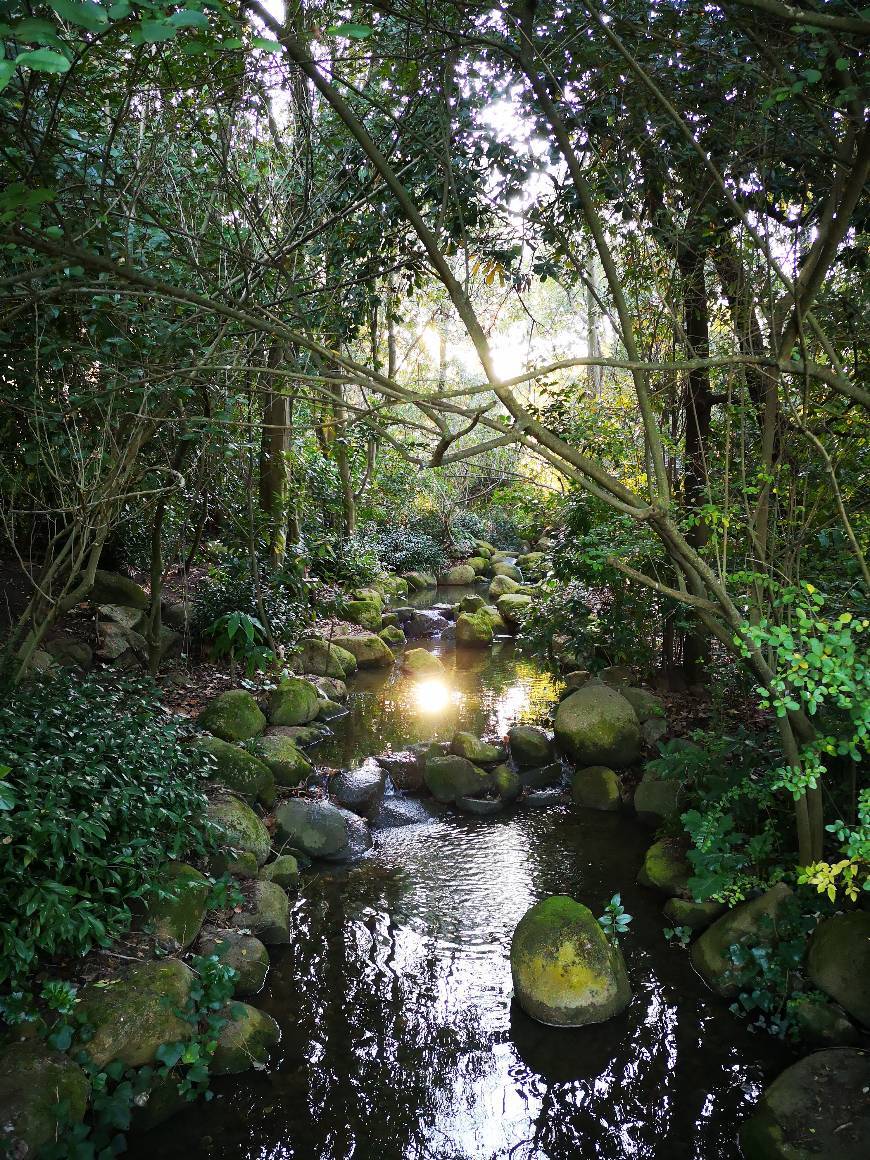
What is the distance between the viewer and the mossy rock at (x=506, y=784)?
7.47 m

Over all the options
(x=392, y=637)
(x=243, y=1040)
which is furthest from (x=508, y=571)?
(x=243, y=1040)

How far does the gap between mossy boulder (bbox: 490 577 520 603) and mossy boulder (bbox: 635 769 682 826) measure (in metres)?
10.4

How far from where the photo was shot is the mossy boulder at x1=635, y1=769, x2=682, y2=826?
→ 6684mm

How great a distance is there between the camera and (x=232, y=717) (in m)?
7.44

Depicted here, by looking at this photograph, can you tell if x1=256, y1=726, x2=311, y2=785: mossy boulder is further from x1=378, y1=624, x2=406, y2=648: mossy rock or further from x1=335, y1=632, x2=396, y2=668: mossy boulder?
x1=378, y1=624, x2=406, y2=648: mossy rock

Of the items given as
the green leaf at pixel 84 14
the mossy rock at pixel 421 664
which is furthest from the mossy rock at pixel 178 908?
the mossy rock at pixel 421 664

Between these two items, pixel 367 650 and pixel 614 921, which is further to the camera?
pixel 367 650

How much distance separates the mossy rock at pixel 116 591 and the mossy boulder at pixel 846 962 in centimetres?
775

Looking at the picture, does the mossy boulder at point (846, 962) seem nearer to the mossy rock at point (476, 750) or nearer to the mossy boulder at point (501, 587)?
the mossy rock at point (476, 750)

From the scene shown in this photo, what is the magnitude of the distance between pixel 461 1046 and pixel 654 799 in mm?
3191

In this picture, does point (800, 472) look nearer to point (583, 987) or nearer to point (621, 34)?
point (621, 34)

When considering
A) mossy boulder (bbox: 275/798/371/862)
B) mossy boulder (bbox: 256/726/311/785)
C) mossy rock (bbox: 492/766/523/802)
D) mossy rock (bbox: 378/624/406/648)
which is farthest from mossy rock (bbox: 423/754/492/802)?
mossy rock (bbox: 378/624/406/648)

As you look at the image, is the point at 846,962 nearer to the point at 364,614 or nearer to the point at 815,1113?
the point at 815,1113

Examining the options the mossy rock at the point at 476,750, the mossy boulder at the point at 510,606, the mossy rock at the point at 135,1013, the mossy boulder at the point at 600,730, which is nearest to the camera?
the mossy rock at the point at 135,1013
